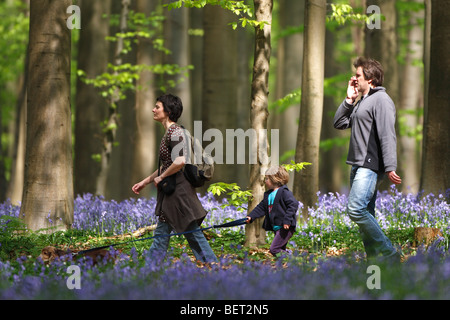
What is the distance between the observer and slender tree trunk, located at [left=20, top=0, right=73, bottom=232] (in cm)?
1036

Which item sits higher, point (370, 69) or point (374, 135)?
point (370, 69)

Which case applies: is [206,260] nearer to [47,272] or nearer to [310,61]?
[47,272]

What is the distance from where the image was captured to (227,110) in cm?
1489

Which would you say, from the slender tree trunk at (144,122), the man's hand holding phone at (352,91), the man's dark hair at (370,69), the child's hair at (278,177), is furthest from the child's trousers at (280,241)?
the slender tree trunk at (144,122)

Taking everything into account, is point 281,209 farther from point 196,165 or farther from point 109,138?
point 109,138

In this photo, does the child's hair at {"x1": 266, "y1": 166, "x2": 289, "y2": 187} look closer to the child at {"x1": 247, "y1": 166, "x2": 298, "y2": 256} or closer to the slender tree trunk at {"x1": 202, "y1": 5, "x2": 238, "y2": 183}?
the child at {"x1": 247, "y1": 166, "x2": 298, "y2": 256}

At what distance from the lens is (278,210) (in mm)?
7820

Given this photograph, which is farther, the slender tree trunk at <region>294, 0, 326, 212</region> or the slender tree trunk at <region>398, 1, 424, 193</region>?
the slender tree trunk at <region>398, 1, 424, 193</region>

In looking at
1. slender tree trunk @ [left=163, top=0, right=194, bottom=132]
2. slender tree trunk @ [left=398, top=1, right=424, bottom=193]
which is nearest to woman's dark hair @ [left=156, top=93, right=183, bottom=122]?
slender tree trunk @ [left=163, top=0, right=194, bottom=132]

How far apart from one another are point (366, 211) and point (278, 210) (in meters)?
1.23

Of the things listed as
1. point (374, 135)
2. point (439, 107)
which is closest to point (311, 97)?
point (439, 107)

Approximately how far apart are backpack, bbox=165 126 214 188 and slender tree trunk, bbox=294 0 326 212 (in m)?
4.70

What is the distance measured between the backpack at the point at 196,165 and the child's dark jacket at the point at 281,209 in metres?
0.92

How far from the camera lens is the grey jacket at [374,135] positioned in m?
6.82
